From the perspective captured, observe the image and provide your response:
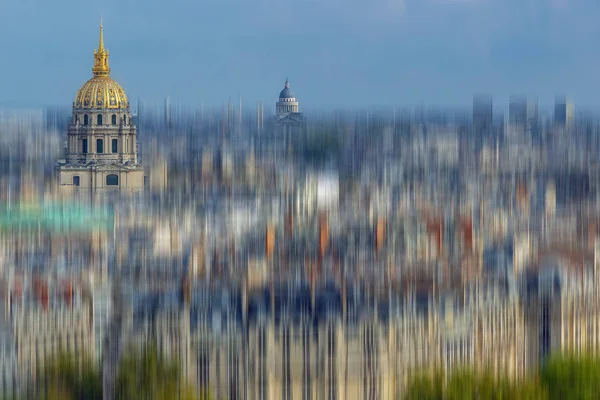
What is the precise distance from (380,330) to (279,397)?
2.17 metres

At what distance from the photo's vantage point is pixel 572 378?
1194 inches

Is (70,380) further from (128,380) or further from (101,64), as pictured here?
(101,64)

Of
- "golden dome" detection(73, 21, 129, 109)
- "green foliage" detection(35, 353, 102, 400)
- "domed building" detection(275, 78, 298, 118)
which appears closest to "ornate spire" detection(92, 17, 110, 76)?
"golden dome" detection(73, 21, 129, 109)

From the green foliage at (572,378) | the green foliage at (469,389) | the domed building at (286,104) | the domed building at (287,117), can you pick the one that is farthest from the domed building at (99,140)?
the domed building at (286,104)

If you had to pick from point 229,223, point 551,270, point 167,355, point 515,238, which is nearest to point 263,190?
point 229,223

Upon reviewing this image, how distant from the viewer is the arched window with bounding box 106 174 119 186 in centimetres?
6820

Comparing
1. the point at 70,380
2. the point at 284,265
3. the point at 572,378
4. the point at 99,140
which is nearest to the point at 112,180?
the point at 99,140

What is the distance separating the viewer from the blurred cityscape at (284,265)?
29.2 meters

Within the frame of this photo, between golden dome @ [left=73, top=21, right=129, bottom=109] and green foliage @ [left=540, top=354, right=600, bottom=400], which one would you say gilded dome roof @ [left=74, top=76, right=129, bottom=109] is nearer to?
golden dome @ [left=73, top=21, right=129, bottom=109]

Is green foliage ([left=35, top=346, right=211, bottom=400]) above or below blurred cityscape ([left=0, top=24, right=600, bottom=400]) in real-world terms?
below

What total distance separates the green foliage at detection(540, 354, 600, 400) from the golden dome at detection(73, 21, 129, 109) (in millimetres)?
38852

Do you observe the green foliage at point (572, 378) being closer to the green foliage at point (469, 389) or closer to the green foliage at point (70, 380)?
the green foliage at point (469, 389)

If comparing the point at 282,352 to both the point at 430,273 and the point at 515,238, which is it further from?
the point at 515,238

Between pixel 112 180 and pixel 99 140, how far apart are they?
1511 millimetres
